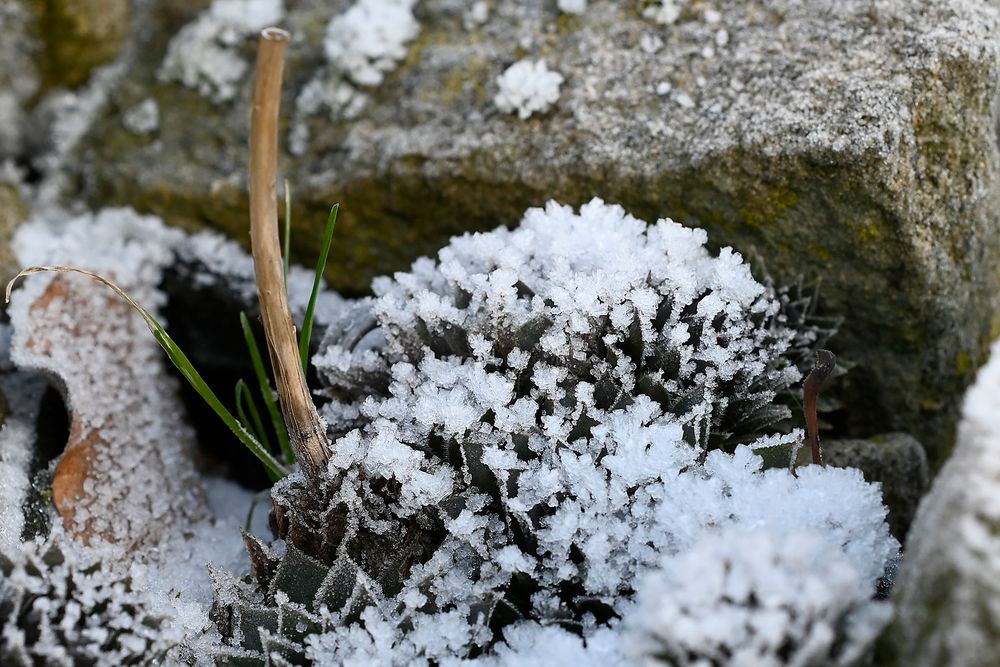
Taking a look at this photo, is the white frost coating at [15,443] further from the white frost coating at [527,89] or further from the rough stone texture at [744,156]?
the white frost coating at [527,89]

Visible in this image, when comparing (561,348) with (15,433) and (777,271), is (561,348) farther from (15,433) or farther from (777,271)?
(15,433)

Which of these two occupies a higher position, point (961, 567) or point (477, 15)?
point (477, 15)

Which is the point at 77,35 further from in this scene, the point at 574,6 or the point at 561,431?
the point at 561,431

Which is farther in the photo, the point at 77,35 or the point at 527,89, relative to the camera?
the point at 77,35

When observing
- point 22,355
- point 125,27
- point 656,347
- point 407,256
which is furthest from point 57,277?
point 656,347

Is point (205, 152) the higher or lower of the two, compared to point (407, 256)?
higher

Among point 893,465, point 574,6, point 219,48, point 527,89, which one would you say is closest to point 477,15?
point 574,6

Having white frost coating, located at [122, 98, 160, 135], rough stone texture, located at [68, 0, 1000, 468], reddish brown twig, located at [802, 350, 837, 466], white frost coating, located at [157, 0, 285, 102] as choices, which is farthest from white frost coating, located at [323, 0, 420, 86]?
reddish brown twig, located at [802, 350, 837, 466]
